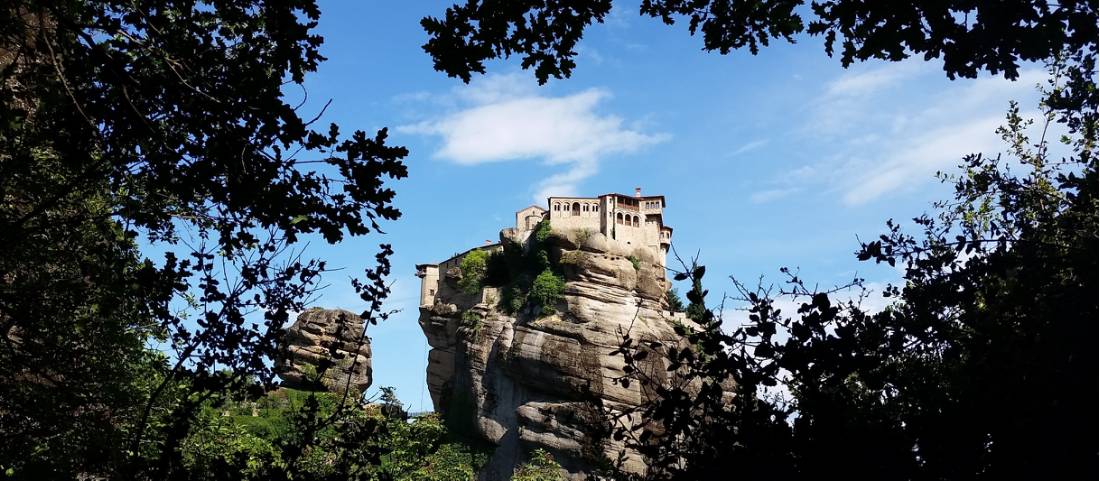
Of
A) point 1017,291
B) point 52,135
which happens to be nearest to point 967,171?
point 1017,291

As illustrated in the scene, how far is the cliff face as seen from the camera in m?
45.8

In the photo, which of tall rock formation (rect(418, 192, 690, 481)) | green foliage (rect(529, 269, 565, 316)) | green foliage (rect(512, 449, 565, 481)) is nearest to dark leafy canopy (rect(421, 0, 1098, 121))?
green foliage (rect(512, 449, 565, 481))

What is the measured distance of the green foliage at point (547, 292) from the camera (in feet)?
163

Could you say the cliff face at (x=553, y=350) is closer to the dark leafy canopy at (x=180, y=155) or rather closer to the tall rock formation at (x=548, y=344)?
the tall rock formation at (x=548, y=344)

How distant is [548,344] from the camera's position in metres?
47.6

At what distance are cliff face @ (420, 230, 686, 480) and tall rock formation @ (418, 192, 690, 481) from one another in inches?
2.2

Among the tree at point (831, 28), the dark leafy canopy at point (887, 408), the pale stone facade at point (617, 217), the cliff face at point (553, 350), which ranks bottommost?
the dark leafy canopy at point (887, 408)

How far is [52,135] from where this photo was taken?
6195 millimetres

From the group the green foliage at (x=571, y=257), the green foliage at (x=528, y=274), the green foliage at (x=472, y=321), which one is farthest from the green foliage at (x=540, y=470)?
the green foliage at (x=571, y=257)

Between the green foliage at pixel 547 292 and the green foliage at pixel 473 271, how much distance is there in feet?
16.9

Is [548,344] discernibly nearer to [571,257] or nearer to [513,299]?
[513,299]

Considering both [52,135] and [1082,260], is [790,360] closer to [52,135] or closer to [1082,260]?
[1082,260]

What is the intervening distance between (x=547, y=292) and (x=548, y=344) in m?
3.44

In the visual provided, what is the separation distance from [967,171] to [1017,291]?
5.46m
